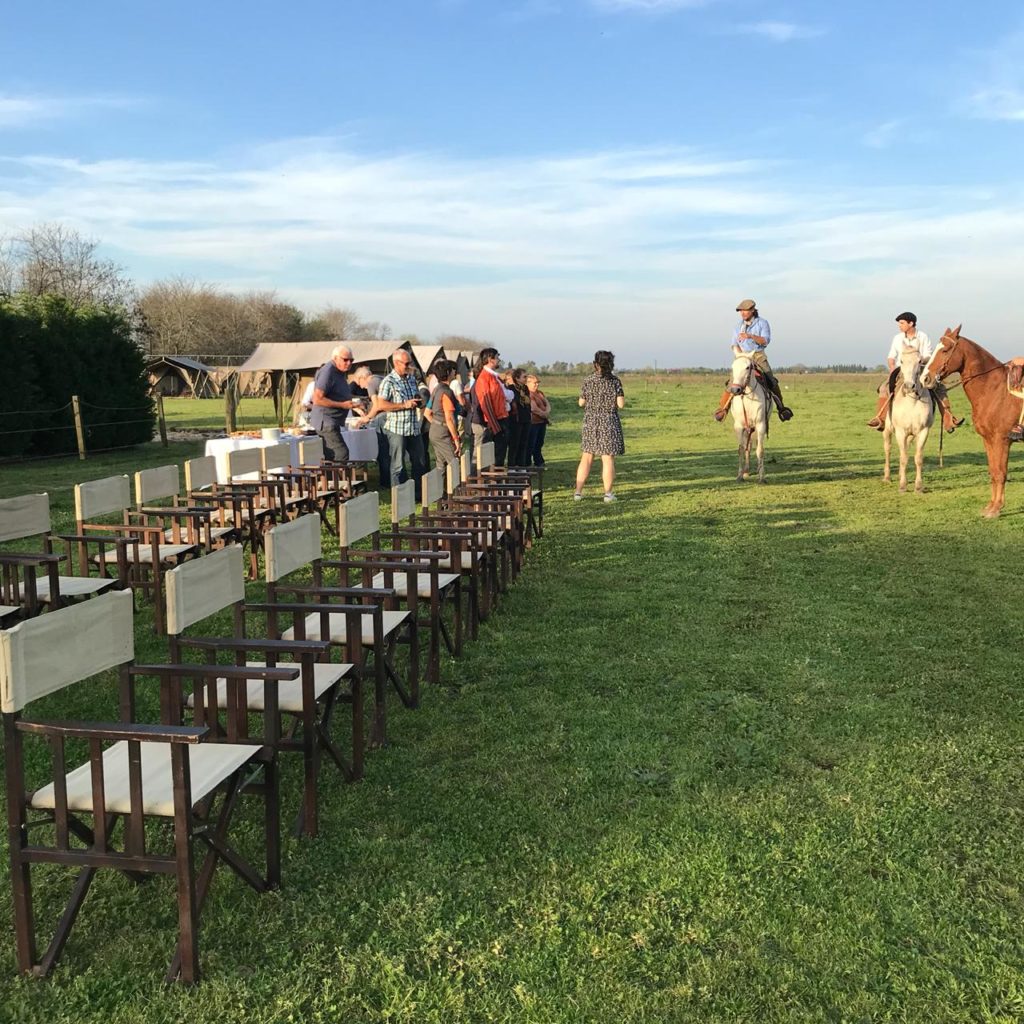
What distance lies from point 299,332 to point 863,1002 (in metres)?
77.1

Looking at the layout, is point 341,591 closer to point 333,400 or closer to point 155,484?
point 155,484

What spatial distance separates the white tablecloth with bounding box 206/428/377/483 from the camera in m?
10.2

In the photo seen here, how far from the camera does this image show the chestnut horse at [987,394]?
10312 millimetres

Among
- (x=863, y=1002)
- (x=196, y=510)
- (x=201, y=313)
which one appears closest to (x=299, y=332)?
(x=201, y=313)

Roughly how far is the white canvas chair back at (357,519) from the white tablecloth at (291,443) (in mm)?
3581

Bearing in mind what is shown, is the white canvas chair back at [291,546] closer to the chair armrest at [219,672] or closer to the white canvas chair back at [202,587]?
the white canvas chair back at [202,587]

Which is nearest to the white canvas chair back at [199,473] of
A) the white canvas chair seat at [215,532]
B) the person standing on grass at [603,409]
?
the white canvas chair seat at [215,532]

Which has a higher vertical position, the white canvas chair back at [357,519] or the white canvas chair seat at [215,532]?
the white canvas chair back at [357,519]

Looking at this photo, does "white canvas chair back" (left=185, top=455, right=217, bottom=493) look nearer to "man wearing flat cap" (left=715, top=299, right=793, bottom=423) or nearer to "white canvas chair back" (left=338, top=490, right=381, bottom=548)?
"white canvas chair back" (left=338, top=490, right=381, bottom=548)

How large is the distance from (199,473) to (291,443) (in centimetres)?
218

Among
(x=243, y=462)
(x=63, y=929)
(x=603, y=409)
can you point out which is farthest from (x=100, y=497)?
(x=603, y=409)

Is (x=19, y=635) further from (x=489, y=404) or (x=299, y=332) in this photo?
(x=299, y=332)

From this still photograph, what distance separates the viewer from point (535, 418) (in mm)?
14359

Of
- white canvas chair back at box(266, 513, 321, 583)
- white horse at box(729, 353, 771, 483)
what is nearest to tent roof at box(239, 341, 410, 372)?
white horse at box(729, 353, 771, 483)
